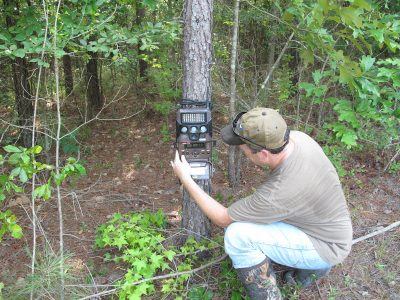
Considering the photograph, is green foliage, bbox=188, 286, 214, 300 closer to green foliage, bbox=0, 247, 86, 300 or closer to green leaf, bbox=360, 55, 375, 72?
green foliage, bbox=0, 247, 86, 300

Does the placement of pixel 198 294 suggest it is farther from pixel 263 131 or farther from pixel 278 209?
pixel 263 131

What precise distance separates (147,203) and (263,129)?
2731 mm

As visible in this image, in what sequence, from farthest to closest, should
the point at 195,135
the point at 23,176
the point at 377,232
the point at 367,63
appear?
the point at 377,232, the point at 367,63, the point at 195,135, the point at 23,176

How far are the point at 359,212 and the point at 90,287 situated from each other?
2892mm

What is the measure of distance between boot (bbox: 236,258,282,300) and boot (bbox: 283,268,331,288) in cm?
33

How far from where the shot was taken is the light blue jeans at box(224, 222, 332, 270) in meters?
2.63

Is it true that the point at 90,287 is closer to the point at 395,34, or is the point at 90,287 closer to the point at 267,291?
the point at 267,291

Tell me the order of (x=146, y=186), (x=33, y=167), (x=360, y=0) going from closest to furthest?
(x=360, y=0) < (x=33, y=167) < (x=146, y=186)

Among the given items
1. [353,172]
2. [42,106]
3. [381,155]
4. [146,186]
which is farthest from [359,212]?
[42,106]

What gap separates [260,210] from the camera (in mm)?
2465

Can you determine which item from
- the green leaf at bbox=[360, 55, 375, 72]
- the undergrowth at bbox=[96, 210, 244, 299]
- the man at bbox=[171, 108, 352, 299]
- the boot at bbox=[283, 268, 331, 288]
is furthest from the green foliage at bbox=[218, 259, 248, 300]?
the green leaf at bbox=[360, 55, 375, 72]

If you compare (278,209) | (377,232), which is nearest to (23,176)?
(278,209)

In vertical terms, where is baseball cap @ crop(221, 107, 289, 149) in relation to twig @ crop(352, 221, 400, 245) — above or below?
above

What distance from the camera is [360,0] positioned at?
6.11 feet
